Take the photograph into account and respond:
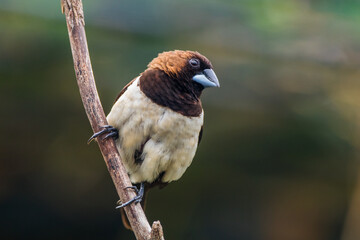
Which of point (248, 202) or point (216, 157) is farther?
point (248, 202)

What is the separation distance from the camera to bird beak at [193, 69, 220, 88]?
2.46 meters

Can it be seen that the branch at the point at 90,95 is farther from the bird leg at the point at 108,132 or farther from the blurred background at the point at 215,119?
the blurred background at the point at 215,119

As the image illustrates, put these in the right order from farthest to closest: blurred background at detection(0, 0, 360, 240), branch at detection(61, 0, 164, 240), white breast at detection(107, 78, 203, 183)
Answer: blurred background at detection(0, 0, 360, 240), white breast at detection(107, 78, 203, 183), branch at detection(61, 0, 164, 240)

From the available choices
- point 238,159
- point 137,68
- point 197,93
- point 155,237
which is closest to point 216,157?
point 238,159

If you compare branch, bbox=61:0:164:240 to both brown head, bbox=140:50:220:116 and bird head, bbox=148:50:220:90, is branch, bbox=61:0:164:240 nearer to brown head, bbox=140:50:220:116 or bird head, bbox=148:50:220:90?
brown head, bbox=140:50:220:116

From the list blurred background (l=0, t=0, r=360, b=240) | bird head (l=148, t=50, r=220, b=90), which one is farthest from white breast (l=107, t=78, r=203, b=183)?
blurred background (l=0, t=0, r=360, b=240)

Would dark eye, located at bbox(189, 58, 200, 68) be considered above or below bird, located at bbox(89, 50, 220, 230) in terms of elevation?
above

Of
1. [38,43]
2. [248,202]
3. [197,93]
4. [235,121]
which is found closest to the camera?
[197,93]

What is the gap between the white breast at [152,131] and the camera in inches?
93.2

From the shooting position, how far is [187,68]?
8.01 feet

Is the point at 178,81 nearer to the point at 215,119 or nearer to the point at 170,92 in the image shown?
the point at 170,92

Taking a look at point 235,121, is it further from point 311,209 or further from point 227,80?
point 311,209

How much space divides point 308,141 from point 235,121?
24.6 inches

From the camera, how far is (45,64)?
13.0 feet
